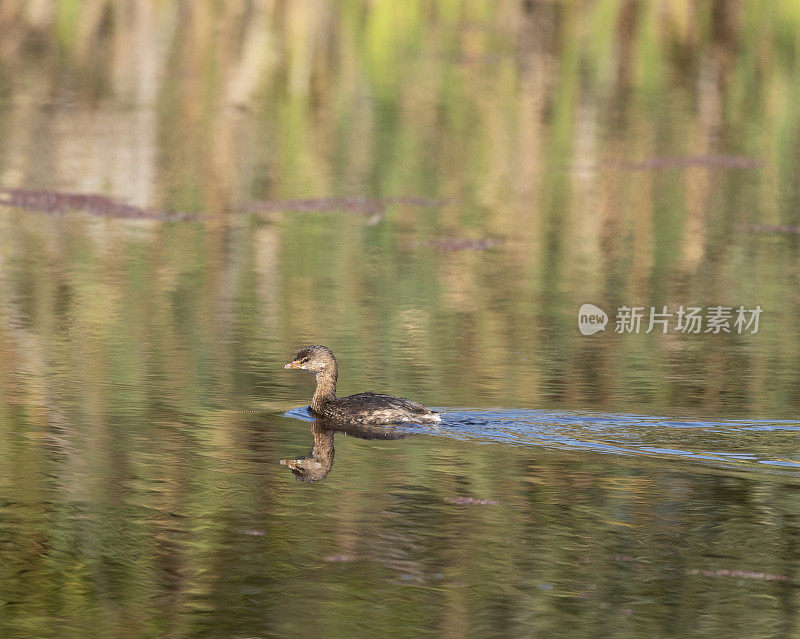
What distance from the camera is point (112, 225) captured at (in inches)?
834

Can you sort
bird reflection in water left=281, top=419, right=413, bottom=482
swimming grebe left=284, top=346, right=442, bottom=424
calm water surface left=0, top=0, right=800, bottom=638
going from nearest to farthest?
calm water surface left=0, top=0, right=800, bottom=638 < bird reflection in water left=281, top=419, right=413, bottom=482 < swimming grebe left=284, top=346, right=442, bottom=424

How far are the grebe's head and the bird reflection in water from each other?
0.57 meters

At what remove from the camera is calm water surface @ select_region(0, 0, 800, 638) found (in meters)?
8.49

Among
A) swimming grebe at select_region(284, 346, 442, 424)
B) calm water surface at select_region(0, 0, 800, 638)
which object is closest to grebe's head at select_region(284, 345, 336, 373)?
swimming grebe at select_region(284, 346, 442, 424)

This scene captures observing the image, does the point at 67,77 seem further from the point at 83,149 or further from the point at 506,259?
the point at 506,259

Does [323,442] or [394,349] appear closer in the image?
[323,442]

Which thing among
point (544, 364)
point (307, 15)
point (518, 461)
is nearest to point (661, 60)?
point (307, 15)

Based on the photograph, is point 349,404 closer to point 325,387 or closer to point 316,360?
point 325,387

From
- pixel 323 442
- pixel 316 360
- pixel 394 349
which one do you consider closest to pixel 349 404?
pixel 323 442

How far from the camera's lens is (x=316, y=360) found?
12664mm

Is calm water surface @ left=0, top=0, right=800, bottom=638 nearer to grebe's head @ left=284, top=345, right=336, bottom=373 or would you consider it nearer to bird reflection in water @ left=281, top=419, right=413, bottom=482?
bird reflection in water @ left=281, top=419, right=413, bottom=482

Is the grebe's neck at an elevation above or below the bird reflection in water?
above

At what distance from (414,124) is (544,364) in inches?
623

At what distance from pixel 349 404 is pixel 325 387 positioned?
606 millimetres
